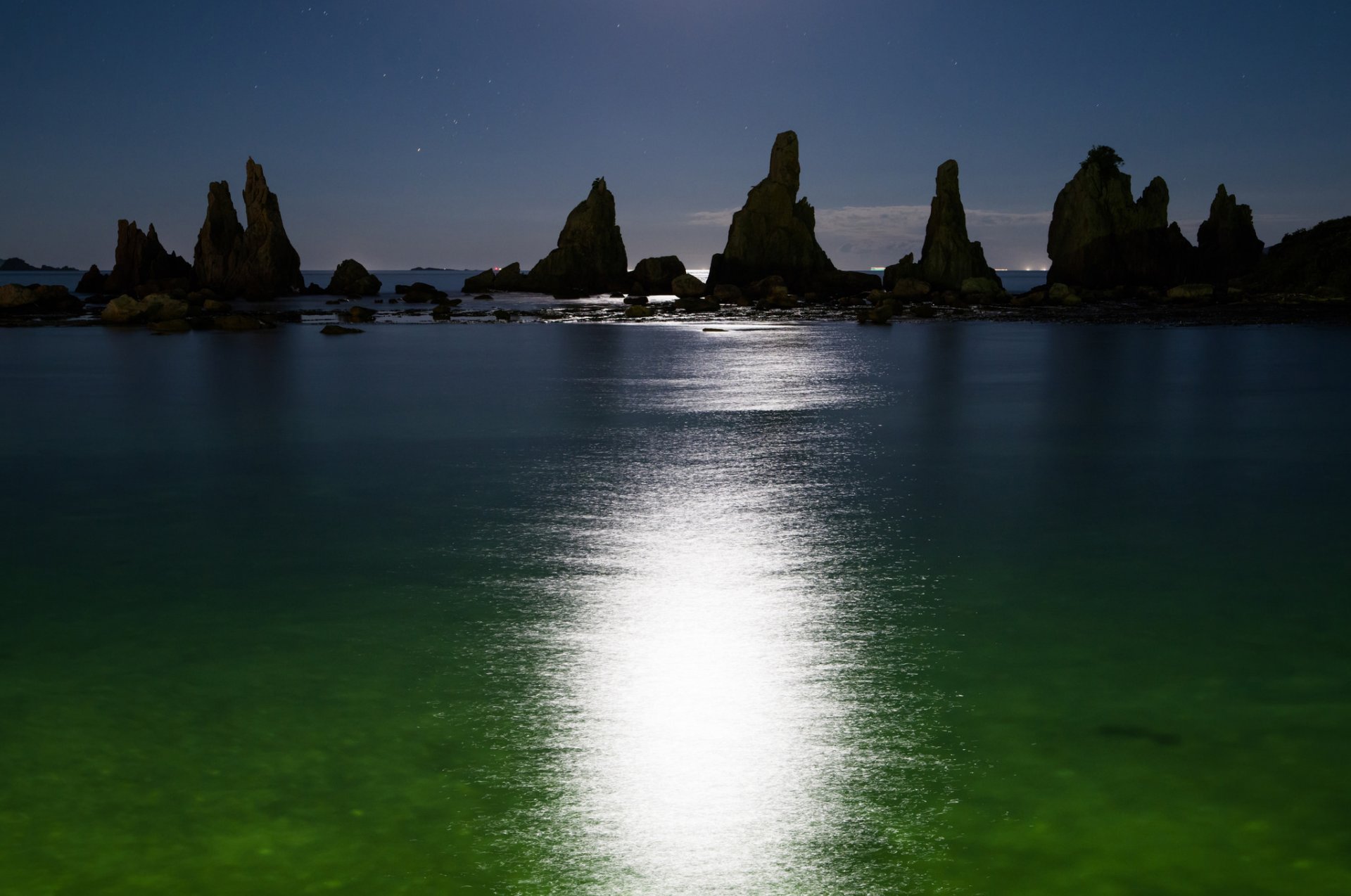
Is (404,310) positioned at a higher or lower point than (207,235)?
lower

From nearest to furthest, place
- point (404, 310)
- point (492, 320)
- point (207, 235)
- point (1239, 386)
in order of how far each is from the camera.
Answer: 1. point (1239, 386)
2. point (492, 320)
3. point (404, 310)
4. point (207, 235)

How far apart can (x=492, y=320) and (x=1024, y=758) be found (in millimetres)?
59306

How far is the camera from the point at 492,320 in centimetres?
6275

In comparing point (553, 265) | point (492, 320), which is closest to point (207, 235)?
point (553, 265)

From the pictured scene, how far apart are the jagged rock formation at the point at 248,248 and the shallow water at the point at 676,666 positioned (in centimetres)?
11740

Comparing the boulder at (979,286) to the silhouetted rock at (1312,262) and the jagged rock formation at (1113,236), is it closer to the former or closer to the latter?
the jagged rock formation at (1113,236)

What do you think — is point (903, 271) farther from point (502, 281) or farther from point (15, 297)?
point (15, 297)

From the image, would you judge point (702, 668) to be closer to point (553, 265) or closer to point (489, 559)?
point (489, 559)

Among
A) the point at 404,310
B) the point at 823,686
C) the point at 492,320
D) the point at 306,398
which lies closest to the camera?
the point at 823,686

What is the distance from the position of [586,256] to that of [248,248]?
4100cm

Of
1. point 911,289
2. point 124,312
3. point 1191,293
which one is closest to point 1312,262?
point 1191,293

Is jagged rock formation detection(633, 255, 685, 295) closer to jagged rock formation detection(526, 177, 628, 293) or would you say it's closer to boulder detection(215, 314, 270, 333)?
jagged rock formation detection(526, 177, 628, 293)

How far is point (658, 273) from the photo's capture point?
136250 mm

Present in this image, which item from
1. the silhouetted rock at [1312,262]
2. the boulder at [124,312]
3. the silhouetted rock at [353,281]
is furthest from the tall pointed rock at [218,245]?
the silhouetted rock at [1312,262]
